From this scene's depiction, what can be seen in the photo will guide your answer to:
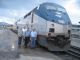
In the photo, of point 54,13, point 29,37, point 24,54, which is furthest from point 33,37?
point 24,54

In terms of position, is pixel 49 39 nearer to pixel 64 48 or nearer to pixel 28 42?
pixel 64 48

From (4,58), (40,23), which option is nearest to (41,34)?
(40,23)

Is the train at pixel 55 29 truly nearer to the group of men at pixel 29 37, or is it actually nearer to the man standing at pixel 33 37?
the man standing at pixel 33 37

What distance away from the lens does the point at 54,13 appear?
57.0 feet

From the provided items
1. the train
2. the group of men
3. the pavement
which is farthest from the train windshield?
the pavement

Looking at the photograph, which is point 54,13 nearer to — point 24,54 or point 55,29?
point 55,29

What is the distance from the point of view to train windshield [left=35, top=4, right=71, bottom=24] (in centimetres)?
1683

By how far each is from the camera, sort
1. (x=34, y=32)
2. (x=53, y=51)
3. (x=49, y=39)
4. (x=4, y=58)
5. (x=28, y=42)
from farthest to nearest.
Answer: (x=28, y=42) → (x=34, y=32) → (x=53, y=51) → (x=49, y=39) → (x=4, y=58)

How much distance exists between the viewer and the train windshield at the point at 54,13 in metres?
16.8

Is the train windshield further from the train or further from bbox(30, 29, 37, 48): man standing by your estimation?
bbox(30, 29, 37, 48): man standing

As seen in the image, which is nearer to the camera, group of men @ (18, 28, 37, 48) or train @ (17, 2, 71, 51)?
train @ (17, 2, 71, 51)

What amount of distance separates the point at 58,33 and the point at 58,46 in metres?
1.01

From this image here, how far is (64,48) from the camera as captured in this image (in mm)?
16859

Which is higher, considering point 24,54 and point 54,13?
point 54,13
